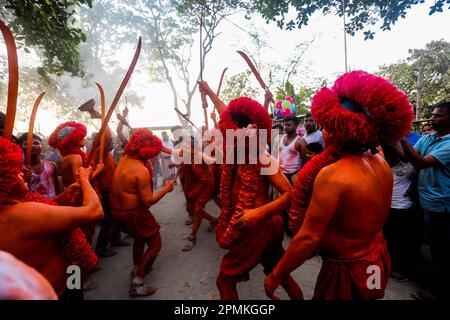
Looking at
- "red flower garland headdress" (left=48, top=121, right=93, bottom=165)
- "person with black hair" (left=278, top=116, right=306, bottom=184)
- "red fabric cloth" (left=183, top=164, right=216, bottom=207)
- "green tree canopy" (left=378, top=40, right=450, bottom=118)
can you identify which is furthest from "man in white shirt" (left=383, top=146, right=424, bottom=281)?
"green tree canopy" (left=378, top=40, right=450, bottom=118)

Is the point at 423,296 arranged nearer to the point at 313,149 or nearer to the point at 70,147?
the point at 313,149

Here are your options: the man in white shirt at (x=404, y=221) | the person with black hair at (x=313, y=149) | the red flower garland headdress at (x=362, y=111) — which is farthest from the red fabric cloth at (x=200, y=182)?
the red flower garland headdress at (x=362, y=111)

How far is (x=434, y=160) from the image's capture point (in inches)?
101

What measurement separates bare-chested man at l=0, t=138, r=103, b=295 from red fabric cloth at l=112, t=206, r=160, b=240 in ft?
4.75

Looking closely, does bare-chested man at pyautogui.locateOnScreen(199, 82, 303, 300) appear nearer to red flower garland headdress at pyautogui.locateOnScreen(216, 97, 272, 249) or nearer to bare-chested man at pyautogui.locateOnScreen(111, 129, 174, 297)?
red flower garland headdress at pyautogui.locateOnScreen(216, 97, 272, 249)

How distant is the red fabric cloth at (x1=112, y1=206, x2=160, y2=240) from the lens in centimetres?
308

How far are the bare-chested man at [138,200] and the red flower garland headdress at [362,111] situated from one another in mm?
2248

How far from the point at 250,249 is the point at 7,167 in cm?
178

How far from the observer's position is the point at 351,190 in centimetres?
134

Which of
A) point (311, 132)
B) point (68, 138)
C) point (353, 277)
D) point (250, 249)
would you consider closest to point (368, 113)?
point (353, 277)

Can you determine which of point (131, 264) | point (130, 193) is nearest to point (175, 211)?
point (131, 264)

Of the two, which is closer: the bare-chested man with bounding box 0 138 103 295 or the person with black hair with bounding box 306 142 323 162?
the bare-chested man with bounding box 0 138 103 295

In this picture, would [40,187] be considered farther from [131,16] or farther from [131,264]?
[131,16]
